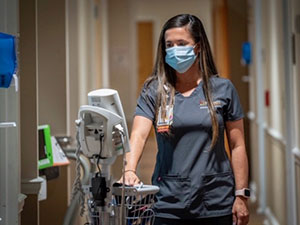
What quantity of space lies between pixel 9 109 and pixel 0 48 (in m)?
0.37

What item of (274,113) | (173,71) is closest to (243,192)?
(173,71)

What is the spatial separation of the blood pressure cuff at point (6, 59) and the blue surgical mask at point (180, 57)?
0.56 meters

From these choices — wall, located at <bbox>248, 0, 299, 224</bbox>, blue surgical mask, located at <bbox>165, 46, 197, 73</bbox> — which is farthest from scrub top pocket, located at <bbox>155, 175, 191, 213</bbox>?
wall, located at <bbox>248, 0, 299, 224</bbox>

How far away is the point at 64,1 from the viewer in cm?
341

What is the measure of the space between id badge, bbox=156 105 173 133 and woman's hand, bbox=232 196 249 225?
1.18 feet

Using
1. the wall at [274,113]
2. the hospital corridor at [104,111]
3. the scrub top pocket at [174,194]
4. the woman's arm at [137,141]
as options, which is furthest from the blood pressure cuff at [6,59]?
the wall at [274,113]

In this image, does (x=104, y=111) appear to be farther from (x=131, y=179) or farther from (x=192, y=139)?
(x=192, y=139)

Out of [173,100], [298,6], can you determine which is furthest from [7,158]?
[298,6]

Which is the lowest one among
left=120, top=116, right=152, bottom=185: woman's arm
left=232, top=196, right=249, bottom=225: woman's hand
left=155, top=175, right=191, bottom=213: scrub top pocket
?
left=232, top=196, right=249, bottom=225: woman's hand

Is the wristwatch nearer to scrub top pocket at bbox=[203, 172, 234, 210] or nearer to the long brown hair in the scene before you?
scrub top pocket at bbox=[203, 172, 234, 210]

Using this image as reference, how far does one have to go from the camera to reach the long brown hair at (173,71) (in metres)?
2.08

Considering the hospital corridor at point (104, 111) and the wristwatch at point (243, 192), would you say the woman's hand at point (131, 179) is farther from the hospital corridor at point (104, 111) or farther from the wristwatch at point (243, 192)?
the wristwatch at point (243, 192)

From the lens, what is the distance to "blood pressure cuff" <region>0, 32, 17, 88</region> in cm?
189

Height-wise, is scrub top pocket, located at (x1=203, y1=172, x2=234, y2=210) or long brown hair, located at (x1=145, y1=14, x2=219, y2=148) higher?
long brown hair, located at (x1=145, y1=14, x2=219, y2=148)
